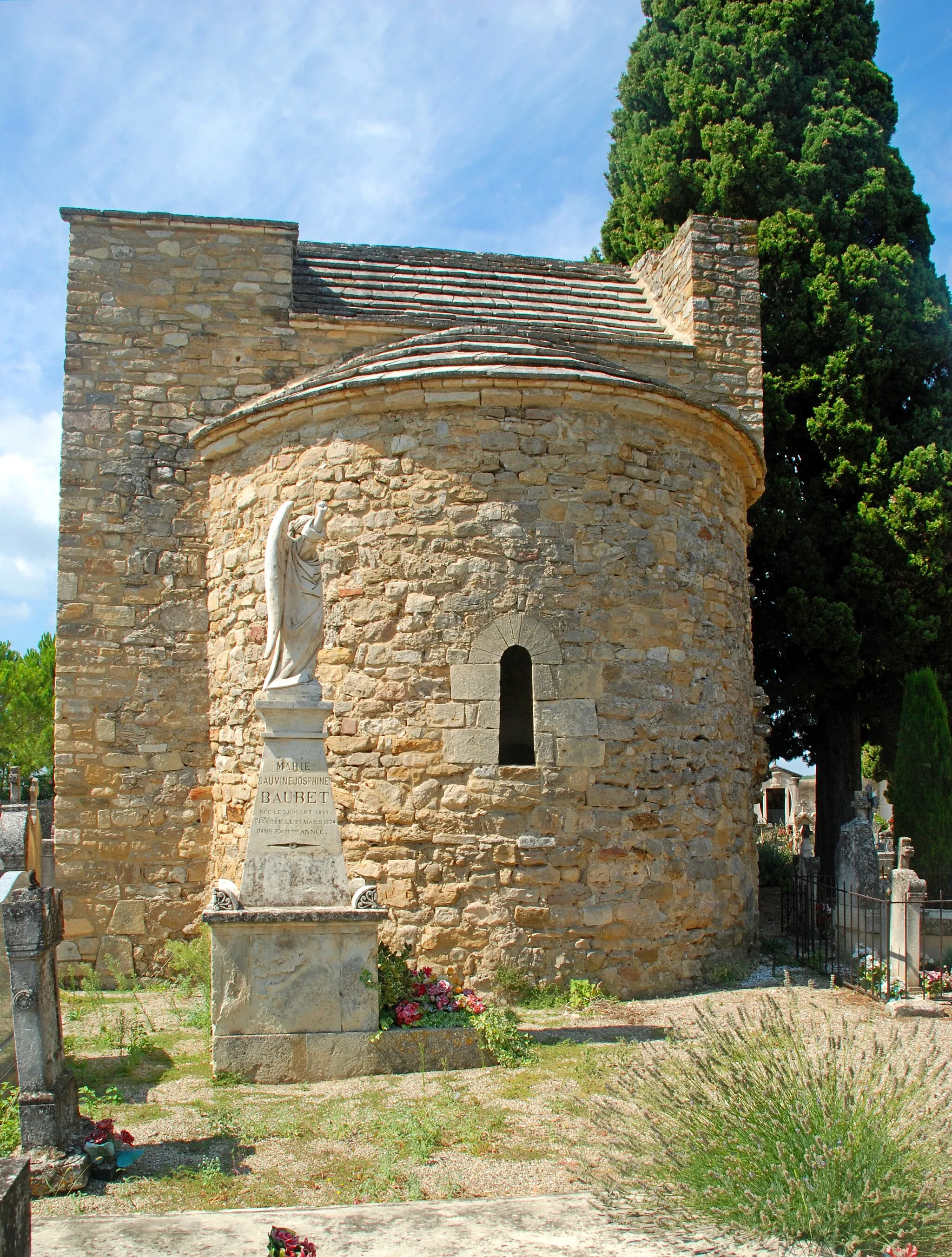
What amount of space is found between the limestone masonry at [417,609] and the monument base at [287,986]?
1700 millimetres

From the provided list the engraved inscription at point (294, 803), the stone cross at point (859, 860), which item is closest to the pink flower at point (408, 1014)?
the engraved inscription at point (294, 803)

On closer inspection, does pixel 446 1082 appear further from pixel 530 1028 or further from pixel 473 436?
pixel 473 436

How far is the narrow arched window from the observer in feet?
31.9

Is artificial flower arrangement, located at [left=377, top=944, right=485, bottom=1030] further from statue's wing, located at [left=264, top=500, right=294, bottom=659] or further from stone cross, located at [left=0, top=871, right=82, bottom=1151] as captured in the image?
statue's wing, located at [left=264, top=500, right=294, bottom=659]

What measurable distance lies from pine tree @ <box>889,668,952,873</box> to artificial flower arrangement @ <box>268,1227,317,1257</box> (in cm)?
1080

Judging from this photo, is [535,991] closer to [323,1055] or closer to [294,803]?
[323,1055]

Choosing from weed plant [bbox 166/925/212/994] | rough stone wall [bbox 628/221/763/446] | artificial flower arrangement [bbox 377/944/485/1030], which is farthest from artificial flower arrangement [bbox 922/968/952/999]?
weed plant [bbox 166/925/212/994]

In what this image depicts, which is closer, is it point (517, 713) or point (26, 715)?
point (517, 713)

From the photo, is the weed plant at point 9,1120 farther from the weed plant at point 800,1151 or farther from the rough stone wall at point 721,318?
the rough stone wall at point 721,318

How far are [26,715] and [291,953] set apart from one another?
25772mm

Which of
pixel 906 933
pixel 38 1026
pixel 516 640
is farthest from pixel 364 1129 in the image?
pixel 906 933

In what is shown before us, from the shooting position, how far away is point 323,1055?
6230mm

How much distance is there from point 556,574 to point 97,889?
5183mm

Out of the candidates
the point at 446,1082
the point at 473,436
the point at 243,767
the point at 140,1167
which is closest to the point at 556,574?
the point at 473,436
